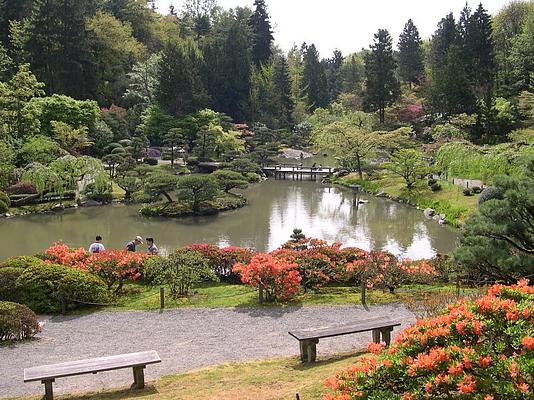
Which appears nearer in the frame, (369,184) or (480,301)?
(480,301)

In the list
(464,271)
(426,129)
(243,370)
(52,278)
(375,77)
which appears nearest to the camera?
(243,370)

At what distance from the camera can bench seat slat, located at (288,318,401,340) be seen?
7.54 metres

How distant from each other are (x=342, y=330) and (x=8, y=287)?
275 inches

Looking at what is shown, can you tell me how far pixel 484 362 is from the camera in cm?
369

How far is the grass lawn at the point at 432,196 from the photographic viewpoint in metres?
22.3

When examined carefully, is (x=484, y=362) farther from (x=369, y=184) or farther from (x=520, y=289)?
(x=369, y=184)

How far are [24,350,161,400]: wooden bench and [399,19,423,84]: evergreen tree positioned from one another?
5318 centimetres

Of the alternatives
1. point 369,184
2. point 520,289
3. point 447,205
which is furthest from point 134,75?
point 520,289

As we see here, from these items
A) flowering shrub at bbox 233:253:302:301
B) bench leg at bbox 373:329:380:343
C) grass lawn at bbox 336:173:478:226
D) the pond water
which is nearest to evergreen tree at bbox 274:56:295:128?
grass lawn at bbox 336:173:478:226

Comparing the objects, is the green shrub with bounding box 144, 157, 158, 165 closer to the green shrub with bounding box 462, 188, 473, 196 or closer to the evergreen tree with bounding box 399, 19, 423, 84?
the green shrub with bounding box 462, 188, 473, 196

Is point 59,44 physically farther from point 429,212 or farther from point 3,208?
point 429,212

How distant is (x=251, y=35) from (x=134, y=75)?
46.1 feet

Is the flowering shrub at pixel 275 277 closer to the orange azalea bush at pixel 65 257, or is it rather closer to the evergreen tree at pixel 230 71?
the orange azalea bush at pixel 65 257

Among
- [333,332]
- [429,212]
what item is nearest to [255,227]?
[429,212]
